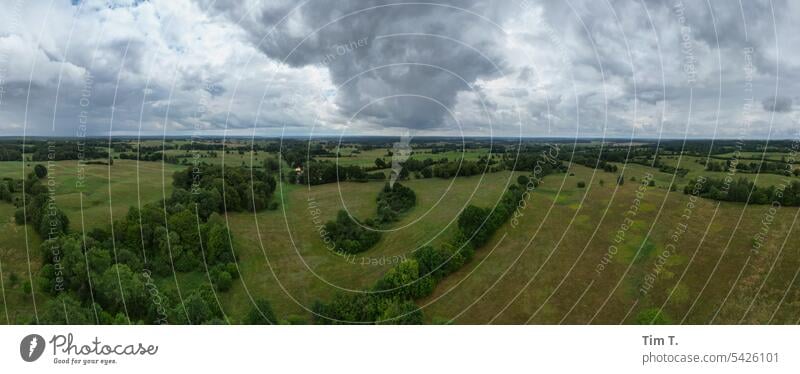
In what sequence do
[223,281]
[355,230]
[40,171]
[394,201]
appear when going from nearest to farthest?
[223,281] → [40,171] → [355,230] → [394,201]

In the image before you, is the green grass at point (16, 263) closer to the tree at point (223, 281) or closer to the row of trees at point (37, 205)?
the row of trees at point (37, 205)

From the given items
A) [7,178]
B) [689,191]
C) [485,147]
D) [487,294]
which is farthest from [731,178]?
[7,178]

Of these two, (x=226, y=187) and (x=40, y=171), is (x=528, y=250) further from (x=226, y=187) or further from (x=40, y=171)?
(x=40, y=171)

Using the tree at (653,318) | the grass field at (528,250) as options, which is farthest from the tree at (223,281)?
the tree at (653,318)

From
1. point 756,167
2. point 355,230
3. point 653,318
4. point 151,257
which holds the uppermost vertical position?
point 756,167

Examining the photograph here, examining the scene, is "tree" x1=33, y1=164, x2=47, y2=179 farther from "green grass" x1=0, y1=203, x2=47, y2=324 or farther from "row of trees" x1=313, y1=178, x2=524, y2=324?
"row of trees" x1=313, y1=178, x2=524, y2=324

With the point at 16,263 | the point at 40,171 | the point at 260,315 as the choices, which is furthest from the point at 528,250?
the point at 40,171
